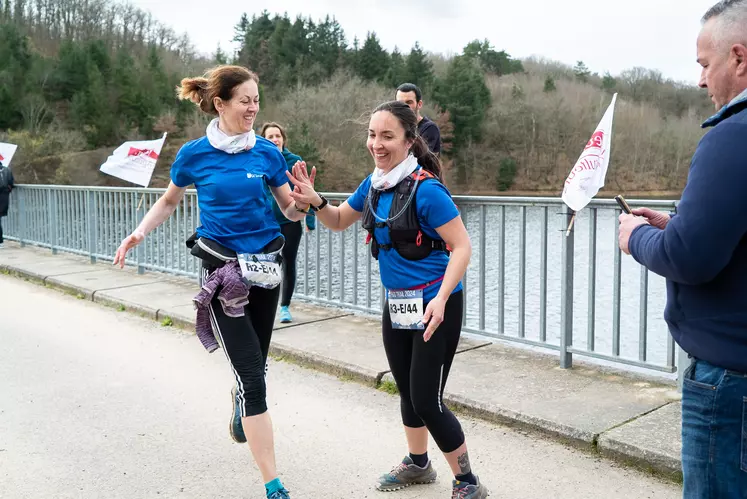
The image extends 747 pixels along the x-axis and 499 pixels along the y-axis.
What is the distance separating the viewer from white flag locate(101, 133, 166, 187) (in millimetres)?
10594

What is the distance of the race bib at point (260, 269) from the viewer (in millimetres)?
3541

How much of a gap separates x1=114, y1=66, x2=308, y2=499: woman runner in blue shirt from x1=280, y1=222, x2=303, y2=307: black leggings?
11.5 feet

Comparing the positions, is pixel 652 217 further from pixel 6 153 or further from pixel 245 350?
pixel 6 153

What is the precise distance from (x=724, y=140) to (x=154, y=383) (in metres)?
4.88

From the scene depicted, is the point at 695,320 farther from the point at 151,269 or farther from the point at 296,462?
the point at 151,269

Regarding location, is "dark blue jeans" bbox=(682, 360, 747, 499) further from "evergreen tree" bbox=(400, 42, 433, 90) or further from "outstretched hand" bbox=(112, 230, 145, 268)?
"evergreen tree" bbox=(400, 42, 433, 90)

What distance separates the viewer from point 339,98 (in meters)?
72.9

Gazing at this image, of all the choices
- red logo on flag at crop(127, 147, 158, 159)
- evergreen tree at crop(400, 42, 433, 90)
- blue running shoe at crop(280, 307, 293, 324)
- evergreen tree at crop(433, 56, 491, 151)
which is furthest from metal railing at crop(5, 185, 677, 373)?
evergreen tree at crop(400, 42, 433, 90)

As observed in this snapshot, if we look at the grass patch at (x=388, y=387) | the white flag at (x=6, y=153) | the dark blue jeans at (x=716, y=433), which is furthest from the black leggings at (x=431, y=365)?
the white flag at (x=6, y=153)

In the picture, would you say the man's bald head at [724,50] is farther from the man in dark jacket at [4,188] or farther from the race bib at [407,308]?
the man in dark jacket at [4,188]

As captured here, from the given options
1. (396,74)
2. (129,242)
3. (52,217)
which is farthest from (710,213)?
(396,74)

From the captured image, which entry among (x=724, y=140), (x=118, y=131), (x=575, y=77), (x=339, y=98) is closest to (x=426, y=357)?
(x=724, y=140)

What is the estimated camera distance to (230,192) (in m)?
3.57

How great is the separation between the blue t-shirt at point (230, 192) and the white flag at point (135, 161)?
23.7 feet
